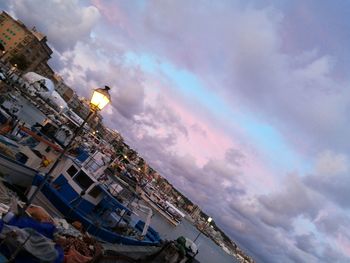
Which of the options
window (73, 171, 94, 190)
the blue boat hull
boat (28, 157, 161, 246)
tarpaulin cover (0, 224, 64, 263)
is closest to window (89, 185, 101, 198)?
boat (28, 157, 161, 246)

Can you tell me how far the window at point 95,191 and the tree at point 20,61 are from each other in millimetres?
107481

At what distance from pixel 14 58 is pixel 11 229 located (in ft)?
386

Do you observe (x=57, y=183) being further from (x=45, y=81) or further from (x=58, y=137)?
(x=45, y=81)

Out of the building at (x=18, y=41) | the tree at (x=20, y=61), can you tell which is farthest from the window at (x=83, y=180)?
the building at (x=18, y=41)

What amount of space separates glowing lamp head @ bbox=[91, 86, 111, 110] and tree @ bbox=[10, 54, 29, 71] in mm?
116349

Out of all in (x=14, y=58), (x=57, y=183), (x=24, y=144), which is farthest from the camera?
(x=14, y=58)

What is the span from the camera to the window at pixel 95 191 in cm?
2155

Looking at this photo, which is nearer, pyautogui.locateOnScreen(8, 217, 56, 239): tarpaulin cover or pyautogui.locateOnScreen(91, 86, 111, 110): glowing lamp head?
pyautogui.locateOnScreen(91, 86, 111, 110): glowing lamp head

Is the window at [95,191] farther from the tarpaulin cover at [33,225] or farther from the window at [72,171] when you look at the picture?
the tarpaulin cover at [33,225]

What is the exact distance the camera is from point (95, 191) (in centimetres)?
2172

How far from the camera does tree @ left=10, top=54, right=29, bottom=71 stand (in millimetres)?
112088

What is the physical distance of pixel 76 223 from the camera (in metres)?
19.4

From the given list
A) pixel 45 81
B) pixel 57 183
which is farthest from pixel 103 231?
pixel 45 81

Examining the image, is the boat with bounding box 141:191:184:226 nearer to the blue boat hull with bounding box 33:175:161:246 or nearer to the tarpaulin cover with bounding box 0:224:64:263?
the blue boat hull with bounding box 33:175:161:246
